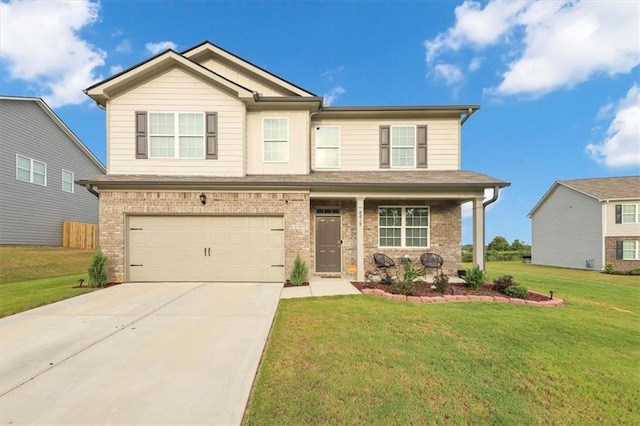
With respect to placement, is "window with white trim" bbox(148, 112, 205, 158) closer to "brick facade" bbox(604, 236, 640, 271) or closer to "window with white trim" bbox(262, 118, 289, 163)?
"window with white trim" bbox(262, 118, 289, 163)

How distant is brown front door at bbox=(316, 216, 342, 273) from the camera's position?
1032cm

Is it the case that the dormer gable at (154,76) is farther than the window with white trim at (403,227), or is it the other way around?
the window with white trim at (403,227)

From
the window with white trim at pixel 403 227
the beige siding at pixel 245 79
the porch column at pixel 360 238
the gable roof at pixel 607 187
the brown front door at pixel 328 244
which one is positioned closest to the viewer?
the porch column at pixel 360 238

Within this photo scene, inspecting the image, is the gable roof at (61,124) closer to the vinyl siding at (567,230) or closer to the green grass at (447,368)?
the green grass at (447,368)

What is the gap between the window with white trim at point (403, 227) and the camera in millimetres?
10555

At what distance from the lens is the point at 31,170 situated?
1573cm

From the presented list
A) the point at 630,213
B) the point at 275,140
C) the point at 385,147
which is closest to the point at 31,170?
the point at 275,140

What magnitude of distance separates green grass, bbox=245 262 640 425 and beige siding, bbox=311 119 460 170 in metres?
6.04

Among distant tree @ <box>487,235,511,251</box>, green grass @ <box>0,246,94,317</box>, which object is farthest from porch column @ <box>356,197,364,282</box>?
distant tree @ <box>487,235,511,251</box>

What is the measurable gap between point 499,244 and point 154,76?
35463 millimetres

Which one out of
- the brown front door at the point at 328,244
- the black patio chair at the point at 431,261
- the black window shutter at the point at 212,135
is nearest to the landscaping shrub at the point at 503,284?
the black patio chair at the point at 431,261

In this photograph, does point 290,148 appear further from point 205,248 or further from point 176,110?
point 205,248

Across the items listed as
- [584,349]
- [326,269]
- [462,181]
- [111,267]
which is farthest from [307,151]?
[584,349]

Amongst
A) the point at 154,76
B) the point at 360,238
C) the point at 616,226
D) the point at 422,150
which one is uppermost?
the point at 154,76
